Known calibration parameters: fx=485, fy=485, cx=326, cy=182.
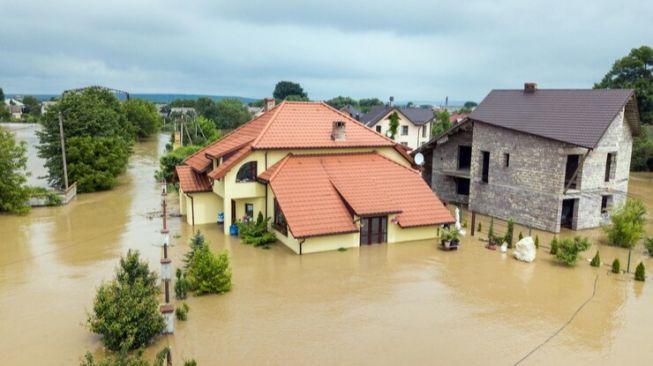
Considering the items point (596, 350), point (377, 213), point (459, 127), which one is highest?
point (459, 127)

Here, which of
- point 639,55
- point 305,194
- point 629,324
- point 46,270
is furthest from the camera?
point 639,55

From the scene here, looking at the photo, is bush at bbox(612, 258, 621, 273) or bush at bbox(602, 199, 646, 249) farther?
bush at bbox(602, 199, 646, 249)

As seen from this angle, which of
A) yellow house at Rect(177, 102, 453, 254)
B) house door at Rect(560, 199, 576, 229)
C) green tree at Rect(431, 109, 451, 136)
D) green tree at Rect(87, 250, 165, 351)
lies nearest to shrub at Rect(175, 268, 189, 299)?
green tree at Rect(87, 250, 165, 351)

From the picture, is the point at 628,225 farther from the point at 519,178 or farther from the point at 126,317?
the point at 126,317

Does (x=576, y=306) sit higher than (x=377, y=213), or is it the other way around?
(x=377, y=213)

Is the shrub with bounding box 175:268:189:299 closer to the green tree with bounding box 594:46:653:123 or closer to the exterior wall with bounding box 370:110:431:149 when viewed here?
the exterior wall with bounding box 370:110:431:149

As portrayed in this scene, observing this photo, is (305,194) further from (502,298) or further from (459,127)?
(459,127)

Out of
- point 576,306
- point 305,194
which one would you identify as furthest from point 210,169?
point 576,306
